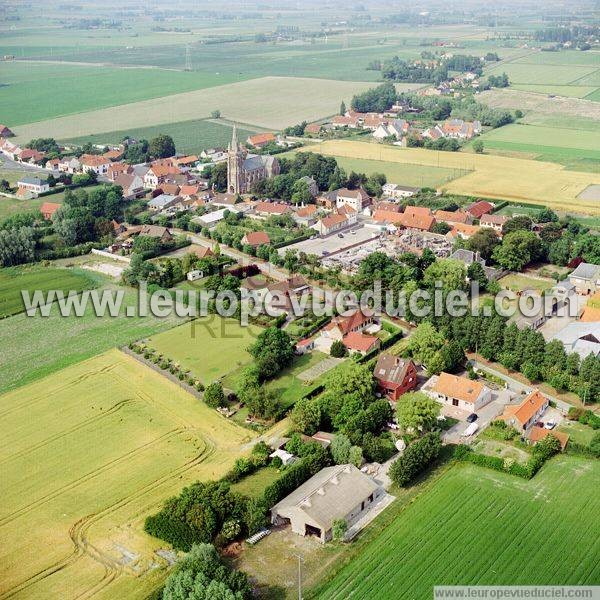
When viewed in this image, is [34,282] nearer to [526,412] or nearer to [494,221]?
[526,412]

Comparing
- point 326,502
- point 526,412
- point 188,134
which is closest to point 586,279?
point 526,412

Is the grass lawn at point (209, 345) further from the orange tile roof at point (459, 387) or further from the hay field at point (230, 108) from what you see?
the hay field at point (230, 108)

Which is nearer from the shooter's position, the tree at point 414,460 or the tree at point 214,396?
the tree at point 414,460

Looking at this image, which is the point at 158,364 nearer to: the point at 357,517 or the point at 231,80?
the point at 357,517

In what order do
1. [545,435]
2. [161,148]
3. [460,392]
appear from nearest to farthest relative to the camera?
[545,435] → [460,392] → [161,148]

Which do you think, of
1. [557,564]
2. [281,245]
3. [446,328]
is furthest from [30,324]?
[557,564]

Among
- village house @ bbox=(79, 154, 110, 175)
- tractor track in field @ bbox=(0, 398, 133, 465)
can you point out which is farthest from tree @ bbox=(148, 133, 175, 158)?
tractor track in field @ bbox=(0, 398, 133, 465)

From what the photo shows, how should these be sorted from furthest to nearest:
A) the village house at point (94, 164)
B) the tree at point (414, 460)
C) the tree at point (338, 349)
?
1. the village house at point (94, 164)
2. the tree at point (338, 349)
3. the tree at point (414, 460)

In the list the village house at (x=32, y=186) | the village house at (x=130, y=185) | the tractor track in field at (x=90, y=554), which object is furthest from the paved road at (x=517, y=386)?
the village house at (x=32, y=186)
